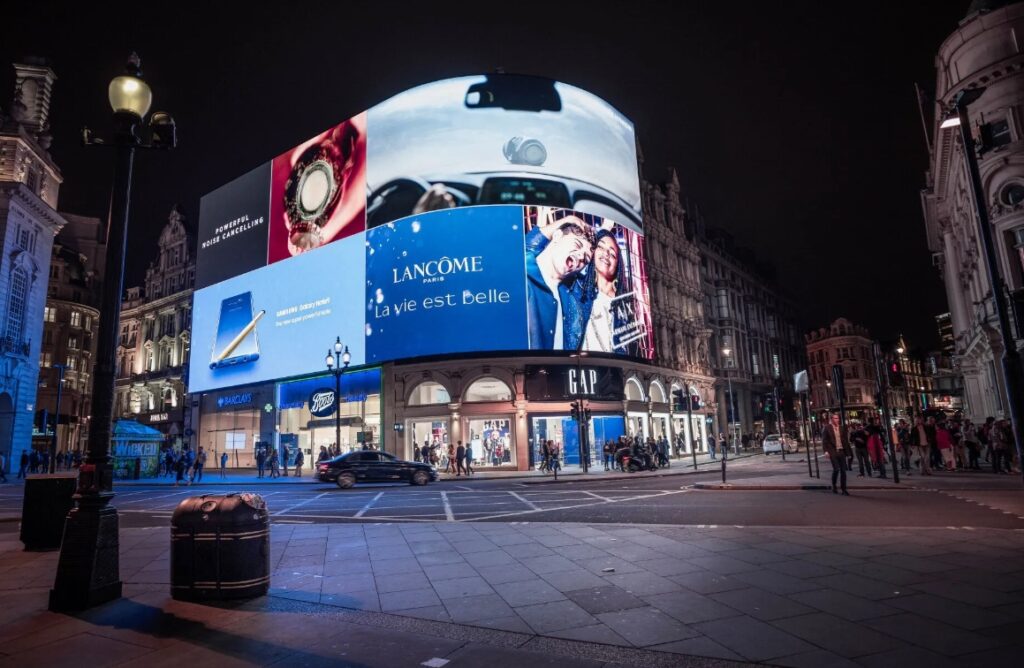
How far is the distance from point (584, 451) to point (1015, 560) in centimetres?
2448

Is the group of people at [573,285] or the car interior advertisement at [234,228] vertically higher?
the car interior advertisement at [234,228]

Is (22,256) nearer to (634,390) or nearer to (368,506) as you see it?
(368,506)

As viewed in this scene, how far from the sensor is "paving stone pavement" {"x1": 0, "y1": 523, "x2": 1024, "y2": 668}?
14.2ft

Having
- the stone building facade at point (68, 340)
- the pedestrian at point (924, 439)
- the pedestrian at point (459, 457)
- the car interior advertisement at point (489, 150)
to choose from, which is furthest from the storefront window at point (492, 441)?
the stone building facade at point (68, 340)

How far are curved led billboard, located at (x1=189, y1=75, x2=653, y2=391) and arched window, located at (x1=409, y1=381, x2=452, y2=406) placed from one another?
3.23 m

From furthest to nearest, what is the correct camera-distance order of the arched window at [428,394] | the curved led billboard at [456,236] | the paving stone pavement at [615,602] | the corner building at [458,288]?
the arched window at [428,394]
the corner building at [458,288]
the curved led billboard at [456,236]
the paving stone pavement at [615,602]

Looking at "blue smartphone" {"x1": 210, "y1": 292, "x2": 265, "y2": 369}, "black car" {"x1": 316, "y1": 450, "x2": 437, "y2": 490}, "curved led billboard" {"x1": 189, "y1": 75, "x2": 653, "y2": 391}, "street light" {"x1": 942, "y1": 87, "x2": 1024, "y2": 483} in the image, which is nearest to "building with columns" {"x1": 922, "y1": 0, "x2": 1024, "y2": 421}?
"curved led billboard" {"x1": 189, "y1": 75, "x2": 653, "y2": 391}

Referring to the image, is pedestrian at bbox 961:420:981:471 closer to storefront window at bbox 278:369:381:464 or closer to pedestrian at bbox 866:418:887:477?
pedestrian at bbox 866:418:887:477

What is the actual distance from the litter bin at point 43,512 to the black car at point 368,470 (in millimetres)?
14151

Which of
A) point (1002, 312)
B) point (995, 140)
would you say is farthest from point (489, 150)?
point (1002, 312)

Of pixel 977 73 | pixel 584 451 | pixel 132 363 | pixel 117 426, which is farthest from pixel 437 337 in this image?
pixel 132 363

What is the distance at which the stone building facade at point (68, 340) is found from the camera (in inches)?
2783

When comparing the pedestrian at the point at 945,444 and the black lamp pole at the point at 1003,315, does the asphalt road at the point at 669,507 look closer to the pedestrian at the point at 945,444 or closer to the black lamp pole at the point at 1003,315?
the black lamp pole at the point at 1003,315

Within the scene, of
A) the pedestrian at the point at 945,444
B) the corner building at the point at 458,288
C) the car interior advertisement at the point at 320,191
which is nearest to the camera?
the pedestrian at the point at 945,444
